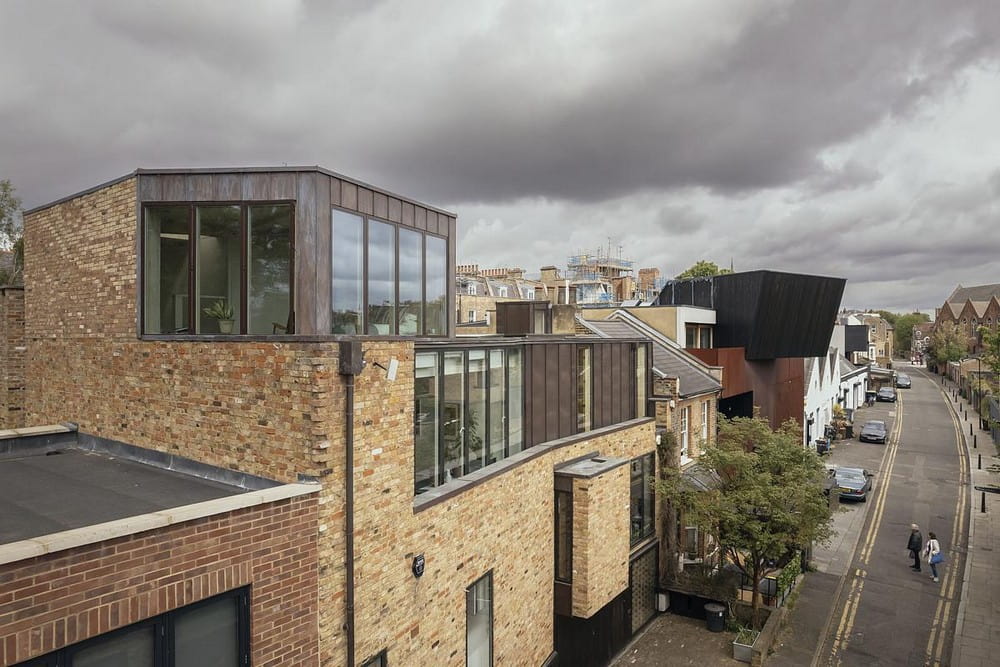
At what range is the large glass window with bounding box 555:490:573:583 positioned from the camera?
13.2 meters

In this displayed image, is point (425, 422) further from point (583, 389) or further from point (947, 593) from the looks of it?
point (947, 593)

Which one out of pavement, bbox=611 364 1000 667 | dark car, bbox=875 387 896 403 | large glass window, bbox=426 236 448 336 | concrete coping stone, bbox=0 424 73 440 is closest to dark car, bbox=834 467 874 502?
pavement, bbox=611 364 1000 667

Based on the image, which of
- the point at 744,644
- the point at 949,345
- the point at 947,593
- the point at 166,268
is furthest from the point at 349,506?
the point at 949,345

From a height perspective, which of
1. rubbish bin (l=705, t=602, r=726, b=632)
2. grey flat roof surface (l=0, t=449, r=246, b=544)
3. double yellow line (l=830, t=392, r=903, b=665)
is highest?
grey flat roof surface (l=0, t=449, r=246, b=544)

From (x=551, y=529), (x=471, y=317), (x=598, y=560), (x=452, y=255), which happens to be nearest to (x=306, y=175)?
(x=452, y=255)

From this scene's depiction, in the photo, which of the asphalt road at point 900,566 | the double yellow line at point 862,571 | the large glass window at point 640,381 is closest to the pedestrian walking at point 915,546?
the asphalt road at point 900,566

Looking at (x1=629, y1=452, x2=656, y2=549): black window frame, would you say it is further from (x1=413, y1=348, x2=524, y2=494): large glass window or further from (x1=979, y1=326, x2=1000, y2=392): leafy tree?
(x1=979, y1=326, x2=1000, y2=392): leafy tree

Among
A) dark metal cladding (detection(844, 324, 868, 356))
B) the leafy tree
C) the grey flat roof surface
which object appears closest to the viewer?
the grey flat roof surface

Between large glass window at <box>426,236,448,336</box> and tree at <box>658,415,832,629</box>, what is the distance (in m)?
8.40

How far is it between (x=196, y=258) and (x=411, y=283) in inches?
177

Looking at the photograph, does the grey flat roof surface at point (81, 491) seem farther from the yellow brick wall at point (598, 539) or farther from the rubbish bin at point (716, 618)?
the rubbish bin at point (716, 618)

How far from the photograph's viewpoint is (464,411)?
1090cm

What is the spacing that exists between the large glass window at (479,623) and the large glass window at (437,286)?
566cm

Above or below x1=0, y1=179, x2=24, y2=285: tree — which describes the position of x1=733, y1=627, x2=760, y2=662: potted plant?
below
